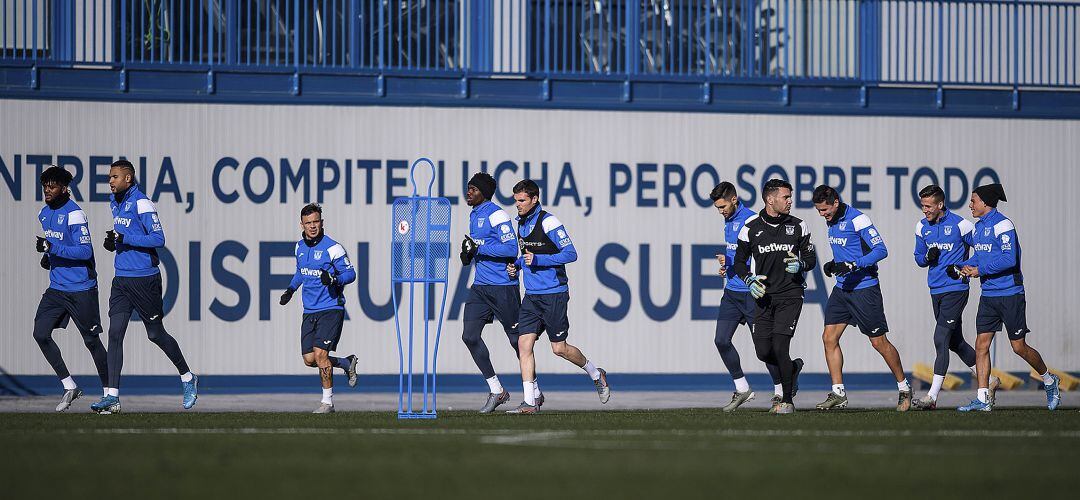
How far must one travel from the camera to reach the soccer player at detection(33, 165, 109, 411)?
14.0 m

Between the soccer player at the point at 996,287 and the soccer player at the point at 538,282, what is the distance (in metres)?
3.54

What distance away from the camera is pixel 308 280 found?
47.0ft

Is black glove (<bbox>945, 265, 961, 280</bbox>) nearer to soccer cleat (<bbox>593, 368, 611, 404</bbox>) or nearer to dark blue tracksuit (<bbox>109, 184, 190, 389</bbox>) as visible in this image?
soccer cleat (<bbox>593, 368, 611, 404</bbox>)

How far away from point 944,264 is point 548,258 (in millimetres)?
4012

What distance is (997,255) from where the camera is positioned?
13.9 metres

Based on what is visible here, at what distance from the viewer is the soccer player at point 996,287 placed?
13.9 metres

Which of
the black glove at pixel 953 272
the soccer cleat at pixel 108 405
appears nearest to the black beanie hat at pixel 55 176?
the soccer cleat at pixel 108 405

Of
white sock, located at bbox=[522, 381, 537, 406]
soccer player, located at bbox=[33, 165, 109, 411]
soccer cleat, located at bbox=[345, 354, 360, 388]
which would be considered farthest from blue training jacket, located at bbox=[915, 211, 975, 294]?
soccer player, located at bbox=[33, 165, 109, 411]

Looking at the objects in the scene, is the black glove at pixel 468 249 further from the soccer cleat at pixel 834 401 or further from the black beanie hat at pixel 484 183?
the soccer cleat at pixel 834 401

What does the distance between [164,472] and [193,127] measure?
36.3 ft

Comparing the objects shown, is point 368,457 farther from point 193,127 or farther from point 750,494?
point 193,127

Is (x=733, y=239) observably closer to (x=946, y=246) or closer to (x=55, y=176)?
(x=946, y=246)

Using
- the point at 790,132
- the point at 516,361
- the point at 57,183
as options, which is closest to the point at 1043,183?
the point at 790,132

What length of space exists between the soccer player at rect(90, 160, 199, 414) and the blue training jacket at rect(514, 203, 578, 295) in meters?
3.29
